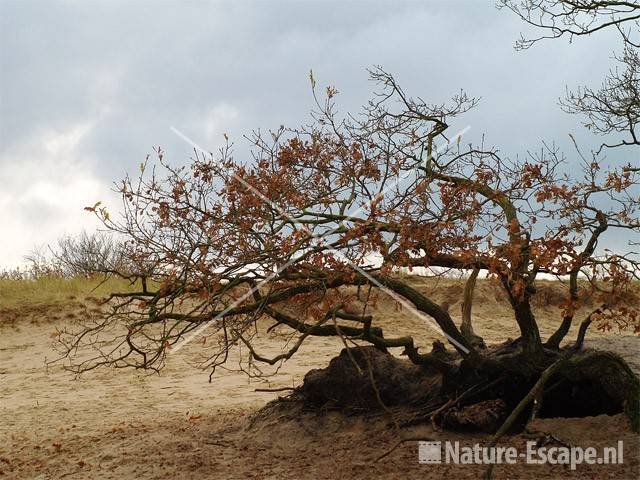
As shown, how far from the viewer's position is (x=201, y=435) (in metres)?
7.67

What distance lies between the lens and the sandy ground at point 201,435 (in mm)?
6125

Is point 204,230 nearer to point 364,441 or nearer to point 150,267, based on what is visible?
point 150,267

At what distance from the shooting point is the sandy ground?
6.12 m

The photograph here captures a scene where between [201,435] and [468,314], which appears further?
[201,435]

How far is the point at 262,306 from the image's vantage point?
19.7 feet

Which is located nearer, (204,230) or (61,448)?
(204,230)

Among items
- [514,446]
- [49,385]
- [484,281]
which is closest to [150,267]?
[514,446]

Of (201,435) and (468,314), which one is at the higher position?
(468,314)

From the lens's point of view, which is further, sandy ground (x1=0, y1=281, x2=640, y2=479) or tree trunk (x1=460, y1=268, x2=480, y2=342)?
tree trunk (x1=460, y1=268, x2=480, y2=342)

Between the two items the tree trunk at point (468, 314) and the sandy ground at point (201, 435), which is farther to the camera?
the tree trunk at point (468, 314)

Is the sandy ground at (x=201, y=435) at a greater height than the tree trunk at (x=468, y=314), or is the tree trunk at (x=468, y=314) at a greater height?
the tree trunk at (x=468, y=314)

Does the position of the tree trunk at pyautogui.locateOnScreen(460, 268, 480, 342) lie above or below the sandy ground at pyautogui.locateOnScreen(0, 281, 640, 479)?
above

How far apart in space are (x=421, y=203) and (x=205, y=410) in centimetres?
554

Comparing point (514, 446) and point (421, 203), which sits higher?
point (421, 203)
